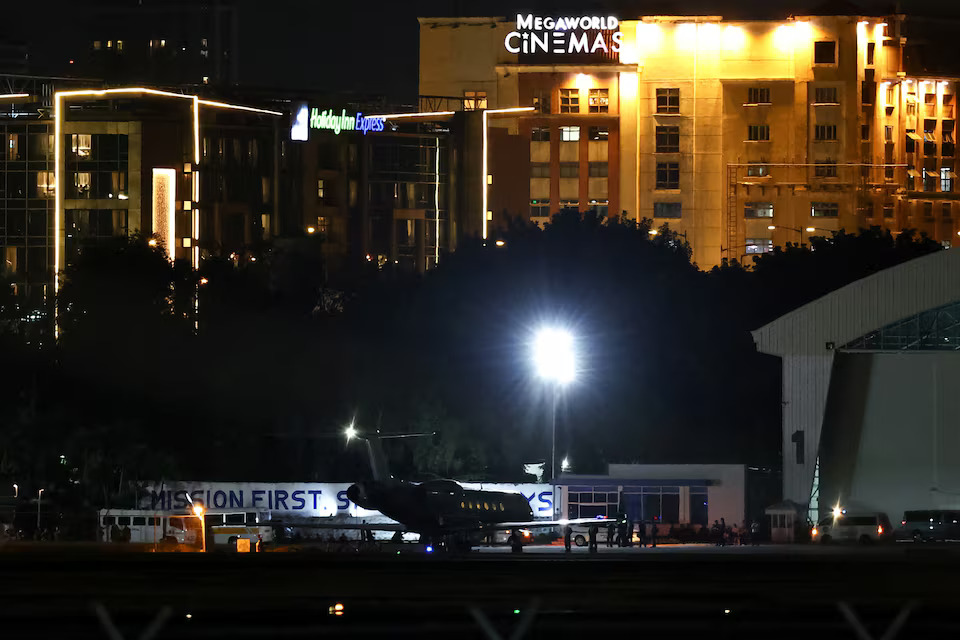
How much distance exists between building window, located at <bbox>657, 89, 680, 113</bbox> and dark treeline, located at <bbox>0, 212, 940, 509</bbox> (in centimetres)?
5846

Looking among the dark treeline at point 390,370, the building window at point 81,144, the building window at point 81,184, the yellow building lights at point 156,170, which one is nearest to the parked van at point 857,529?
the dark treeline at point 390,370

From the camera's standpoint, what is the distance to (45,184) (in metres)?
179

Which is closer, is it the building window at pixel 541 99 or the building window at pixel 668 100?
the building window at pixel 541 99

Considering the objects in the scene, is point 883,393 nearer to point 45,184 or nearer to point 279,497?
point 279,497

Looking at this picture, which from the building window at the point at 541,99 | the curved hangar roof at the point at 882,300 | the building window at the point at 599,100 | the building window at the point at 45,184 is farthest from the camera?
the building window at the point at 599,100

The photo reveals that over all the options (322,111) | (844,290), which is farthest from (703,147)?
(844,290)

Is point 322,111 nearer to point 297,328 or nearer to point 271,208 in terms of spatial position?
point 271,208

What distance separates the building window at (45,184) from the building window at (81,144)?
4.06 m

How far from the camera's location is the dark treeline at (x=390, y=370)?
10212 cm

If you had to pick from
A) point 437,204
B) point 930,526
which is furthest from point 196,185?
point 930,526

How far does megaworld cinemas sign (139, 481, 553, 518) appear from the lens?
87000mm

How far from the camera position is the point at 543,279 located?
132 meters

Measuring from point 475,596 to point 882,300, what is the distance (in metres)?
48.2

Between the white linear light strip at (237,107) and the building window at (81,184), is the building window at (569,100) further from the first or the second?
the building window at (81,184)
